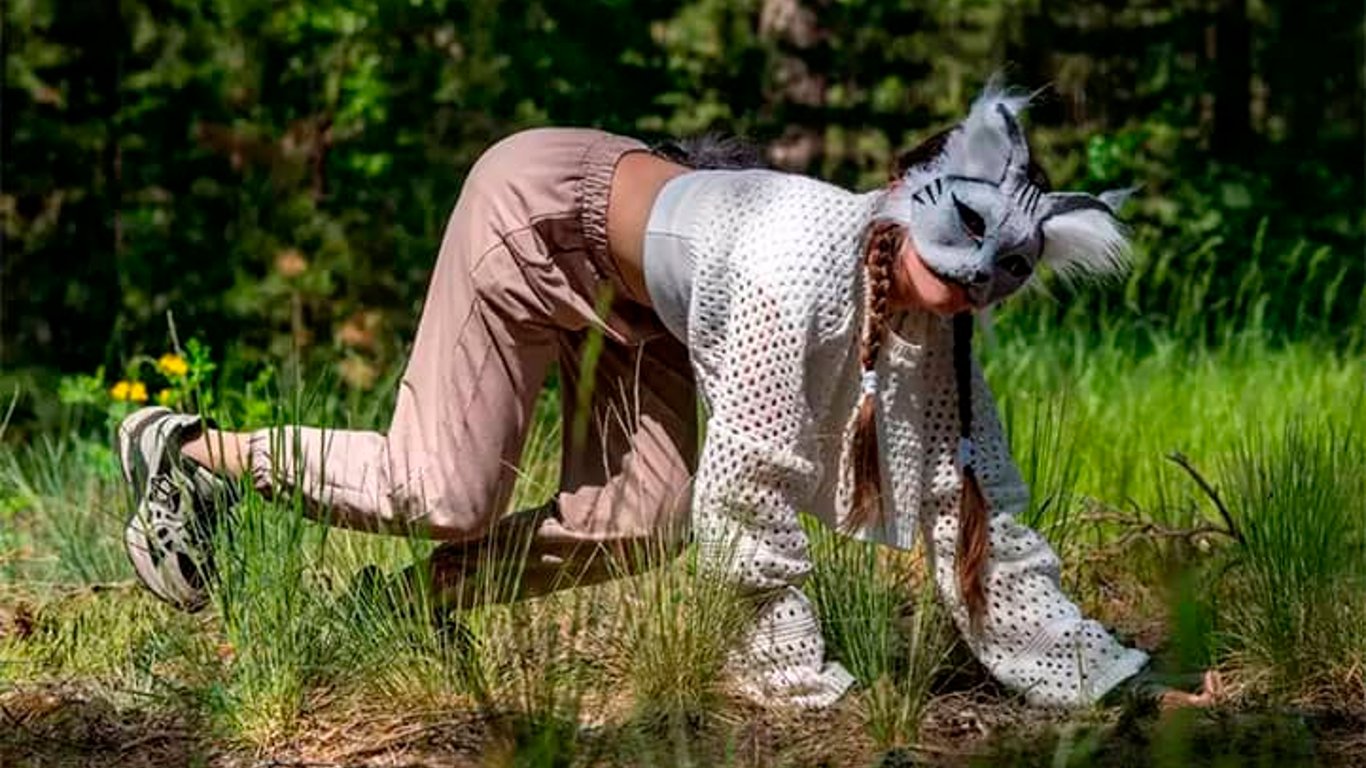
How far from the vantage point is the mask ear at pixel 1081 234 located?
322cm

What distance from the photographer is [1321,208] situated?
9.46 m

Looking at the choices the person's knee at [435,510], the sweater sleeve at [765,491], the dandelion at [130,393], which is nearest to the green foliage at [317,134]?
the dandelion at [130,393]

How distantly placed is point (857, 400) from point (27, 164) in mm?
4635

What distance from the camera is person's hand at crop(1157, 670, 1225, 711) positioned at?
3.40 metres

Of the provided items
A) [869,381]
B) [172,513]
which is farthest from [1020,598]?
[172,513]

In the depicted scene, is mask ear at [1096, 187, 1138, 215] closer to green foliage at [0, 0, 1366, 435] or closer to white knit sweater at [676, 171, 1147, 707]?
white knit sweater at [676, 171, 1147, 707]

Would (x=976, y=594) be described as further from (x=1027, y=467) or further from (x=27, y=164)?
(x=27, y=164)

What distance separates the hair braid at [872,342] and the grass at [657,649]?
207mm

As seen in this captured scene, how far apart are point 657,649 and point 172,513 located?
837 millimetres

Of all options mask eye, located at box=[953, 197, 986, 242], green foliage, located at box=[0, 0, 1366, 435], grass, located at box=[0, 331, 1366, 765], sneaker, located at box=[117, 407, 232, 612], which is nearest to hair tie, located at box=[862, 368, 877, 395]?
mask eye, located at box=[953, 197, 986, 242]

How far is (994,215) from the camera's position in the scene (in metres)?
3.17

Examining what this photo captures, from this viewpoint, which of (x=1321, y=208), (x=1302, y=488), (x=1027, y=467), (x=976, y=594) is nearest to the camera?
(x=976, y=594)

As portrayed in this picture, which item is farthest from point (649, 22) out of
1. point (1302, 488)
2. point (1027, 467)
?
point (1302, 488)

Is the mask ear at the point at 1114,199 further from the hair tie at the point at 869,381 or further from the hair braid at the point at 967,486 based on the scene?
the hair tie at the point at 869,381
